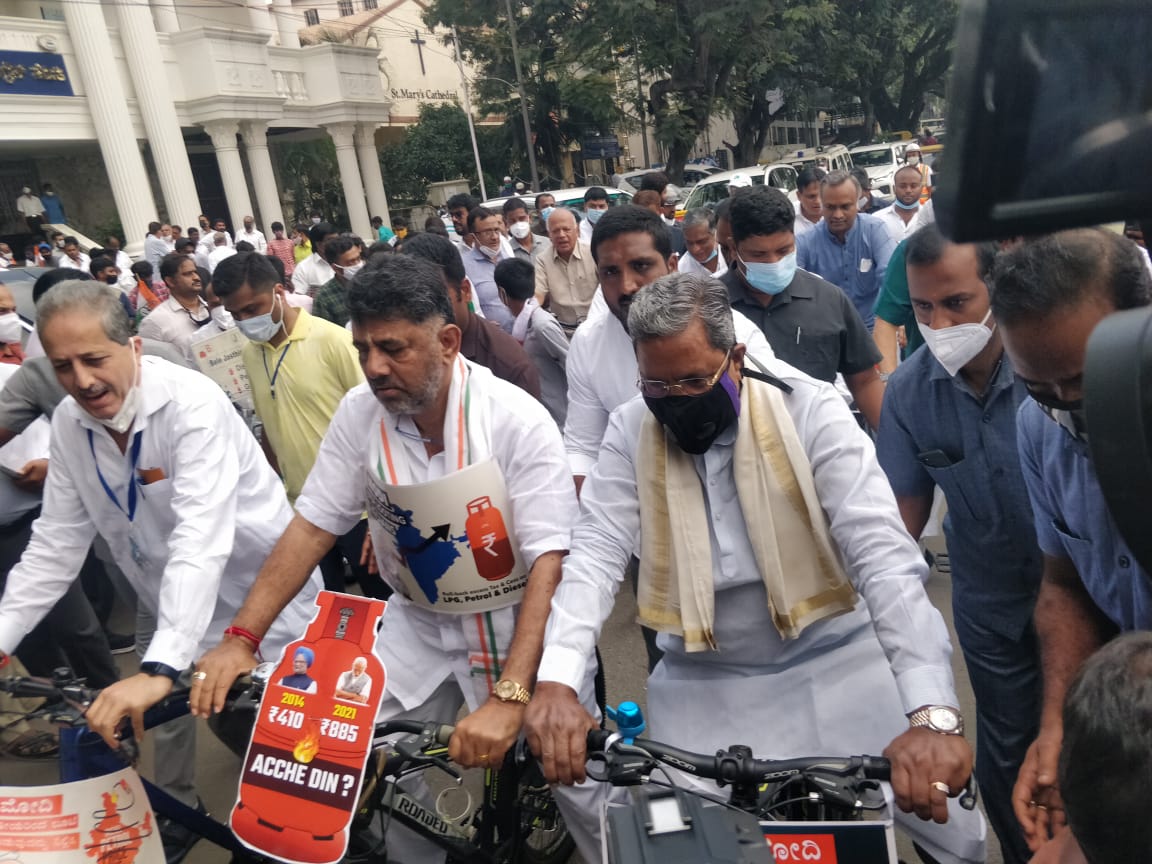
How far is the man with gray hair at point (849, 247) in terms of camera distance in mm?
5480

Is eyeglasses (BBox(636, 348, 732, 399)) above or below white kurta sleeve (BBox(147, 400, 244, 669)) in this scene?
above

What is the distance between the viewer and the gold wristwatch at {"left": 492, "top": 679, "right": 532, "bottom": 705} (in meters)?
1.98

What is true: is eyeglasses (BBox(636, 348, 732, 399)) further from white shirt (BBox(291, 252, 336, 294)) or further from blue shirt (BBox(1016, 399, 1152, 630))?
white shirt (BBox(291, 252, 336, 294))

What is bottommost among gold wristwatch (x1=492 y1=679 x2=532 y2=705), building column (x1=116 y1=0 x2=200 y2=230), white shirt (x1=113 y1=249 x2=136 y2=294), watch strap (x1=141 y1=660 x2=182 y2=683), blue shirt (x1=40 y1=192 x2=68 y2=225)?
gold wristwatch (x1=492 y1=679 x2=532 y2=705)

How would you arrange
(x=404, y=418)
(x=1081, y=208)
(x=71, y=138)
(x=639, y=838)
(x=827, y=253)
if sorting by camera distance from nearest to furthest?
(x=1081, y=208)
(x=639, y=838)
(x=404, y=418)
(x=827, y=253)
(x=71, y=138)

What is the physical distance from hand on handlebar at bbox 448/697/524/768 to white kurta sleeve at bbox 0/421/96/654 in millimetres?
1492

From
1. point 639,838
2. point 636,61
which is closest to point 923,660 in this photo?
point 639,838

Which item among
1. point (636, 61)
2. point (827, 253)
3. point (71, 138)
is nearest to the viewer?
point (827, 253)

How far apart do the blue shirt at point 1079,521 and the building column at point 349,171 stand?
26.2 meters

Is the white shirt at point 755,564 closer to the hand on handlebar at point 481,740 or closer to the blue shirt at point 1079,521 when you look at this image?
the hand on handlebar at point 481,740

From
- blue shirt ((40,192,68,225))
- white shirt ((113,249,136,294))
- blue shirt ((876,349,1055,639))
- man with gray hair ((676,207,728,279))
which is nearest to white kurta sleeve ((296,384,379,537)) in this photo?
blue shirt ((876,349,1055,639))

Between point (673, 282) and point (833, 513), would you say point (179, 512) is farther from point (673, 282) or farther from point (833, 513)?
point (833, 513)

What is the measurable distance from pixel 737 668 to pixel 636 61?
25735 mm

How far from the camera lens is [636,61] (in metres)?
25.3
